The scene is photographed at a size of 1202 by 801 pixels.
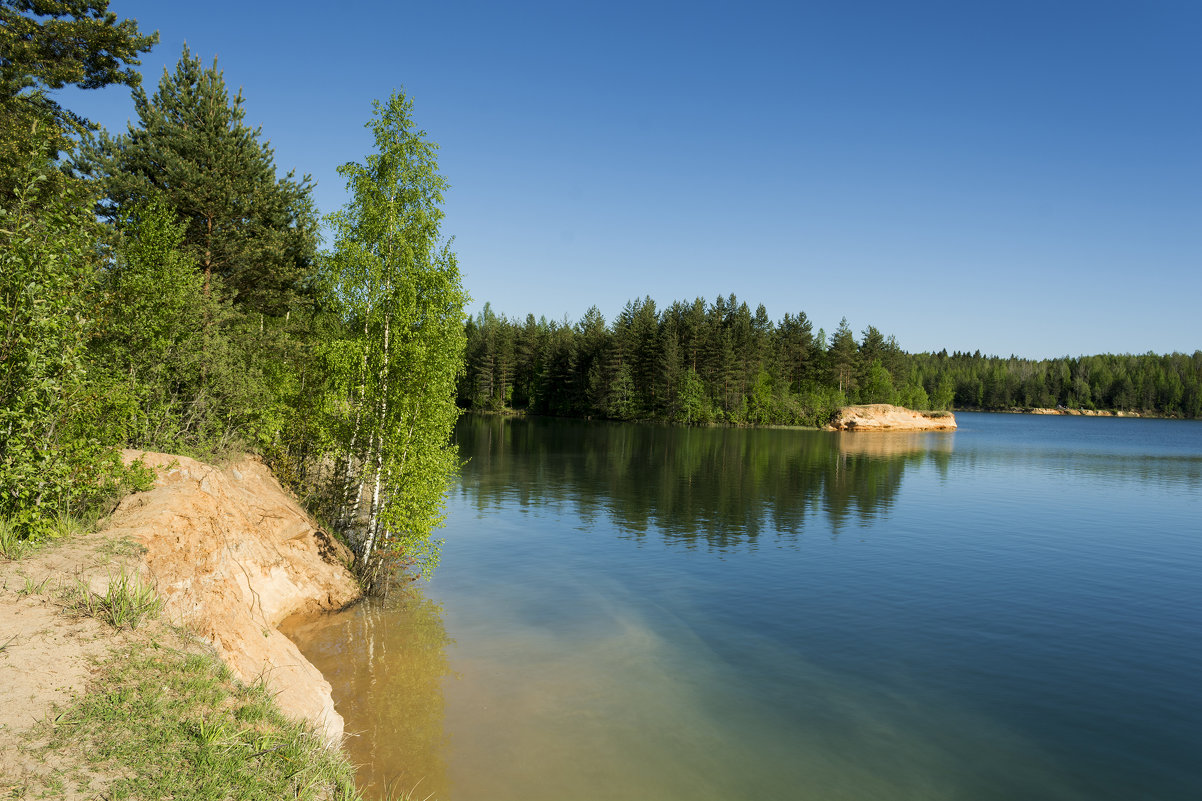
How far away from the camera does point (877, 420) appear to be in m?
122

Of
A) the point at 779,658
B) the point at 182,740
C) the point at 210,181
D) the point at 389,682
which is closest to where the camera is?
the point at 182,740

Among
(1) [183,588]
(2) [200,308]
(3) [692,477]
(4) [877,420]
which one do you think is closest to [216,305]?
(2) [200,308]

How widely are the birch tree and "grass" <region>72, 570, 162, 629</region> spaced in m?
9.39

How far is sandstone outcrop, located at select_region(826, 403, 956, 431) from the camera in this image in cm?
12125

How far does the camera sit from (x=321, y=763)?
864 centimetres

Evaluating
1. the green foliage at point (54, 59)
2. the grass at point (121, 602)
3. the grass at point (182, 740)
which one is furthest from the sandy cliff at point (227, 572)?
the green foliage at point (54, 59)

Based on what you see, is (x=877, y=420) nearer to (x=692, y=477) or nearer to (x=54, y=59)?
(x=692, y=477)

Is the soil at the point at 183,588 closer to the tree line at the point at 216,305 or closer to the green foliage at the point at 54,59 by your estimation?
the tree line at the point at 216,305

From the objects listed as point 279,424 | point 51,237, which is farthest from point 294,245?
point 51,237

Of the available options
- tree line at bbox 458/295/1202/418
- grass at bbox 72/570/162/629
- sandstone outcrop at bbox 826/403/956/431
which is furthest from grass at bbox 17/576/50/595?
sandstone outcrop at bbox 826/403/956/431

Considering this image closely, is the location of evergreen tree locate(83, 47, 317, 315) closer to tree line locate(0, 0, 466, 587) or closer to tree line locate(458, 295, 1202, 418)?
tree line locate(0, 0, 466, 587)

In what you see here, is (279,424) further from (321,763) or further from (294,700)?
(321,763)

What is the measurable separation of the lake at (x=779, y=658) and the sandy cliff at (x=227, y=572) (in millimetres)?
1234

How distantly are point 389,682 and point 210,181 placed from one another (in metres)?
19.9
